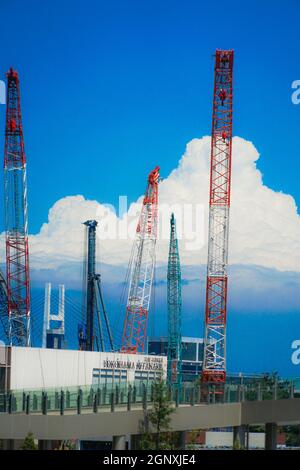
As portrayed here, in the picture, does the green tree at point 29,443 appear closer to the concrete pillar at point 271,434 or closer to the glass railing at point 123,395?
the glass railing at point 123,395

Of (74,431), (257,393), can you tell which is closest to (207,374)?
(257,393)

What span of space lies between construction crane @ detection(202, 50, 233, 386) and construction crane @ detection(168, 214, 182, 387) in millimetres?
23634

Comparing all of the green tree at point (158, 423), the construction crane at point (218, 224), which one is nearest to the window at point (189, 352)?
the construction crane at point (218, 224)

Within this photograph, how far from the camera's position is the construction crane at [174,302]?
100438 mm

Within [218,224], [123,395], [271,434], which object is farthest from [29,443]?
[218,224]

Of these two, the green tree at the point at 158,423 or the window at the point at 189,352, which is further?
the window at the point at 189,352

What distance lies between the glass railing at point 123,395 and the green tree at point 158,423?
61 centimetres

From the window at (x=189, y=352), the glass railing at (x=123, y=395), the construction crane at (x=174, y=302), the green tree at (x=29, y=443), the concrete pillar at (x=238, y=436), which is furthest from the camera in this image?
the window at (x=189, y=352)

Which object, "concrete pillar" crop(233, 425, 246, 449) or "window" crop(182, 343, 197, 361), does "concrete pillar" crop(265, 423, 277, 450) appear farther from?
"window" crop(182, 343, 197, 361)

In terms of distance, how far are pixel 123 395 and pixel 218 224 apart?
132ft

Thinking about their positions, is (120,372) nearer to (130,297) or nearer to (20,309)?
(20,309)

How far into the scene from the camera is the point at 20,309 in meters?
81.5

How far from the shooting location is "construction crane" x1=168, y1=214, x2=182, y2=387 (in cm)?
10044

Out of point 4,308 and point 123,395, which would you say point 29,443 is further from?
point 4,308
